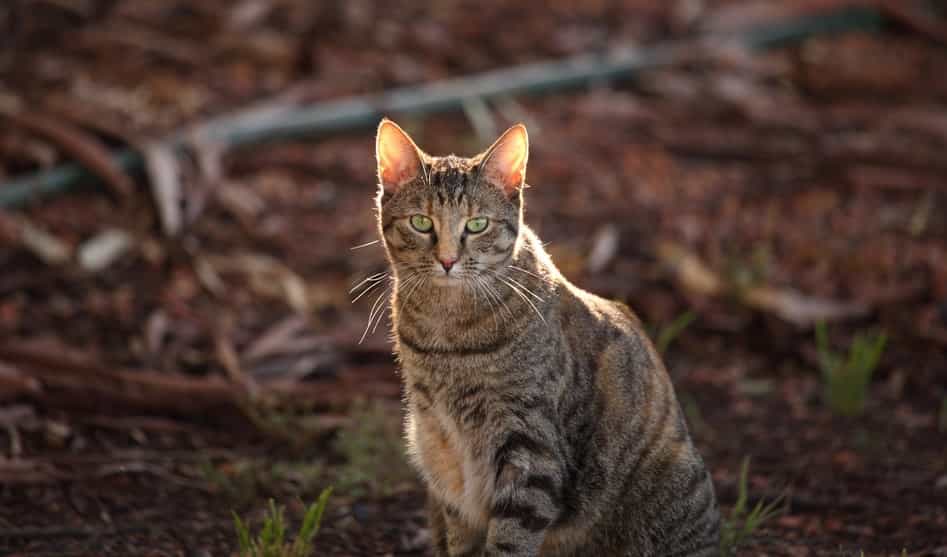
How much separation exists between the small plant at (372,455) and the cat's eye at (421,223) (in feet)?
4.06

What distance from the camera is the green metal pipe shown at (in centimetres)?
673

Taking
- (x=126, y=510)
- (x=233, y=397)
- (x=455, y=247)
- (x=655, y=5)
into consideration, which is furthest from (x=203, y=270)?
(x=655, y=5)

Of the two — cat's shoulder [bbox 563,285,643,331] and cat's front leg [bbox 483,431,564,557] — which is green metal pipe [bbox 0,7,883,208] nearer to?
cat's shoulder [bbox 563,285,643,331]

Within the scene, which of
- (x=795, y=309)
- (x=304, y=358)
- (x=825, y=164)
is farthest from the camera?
(x=825, y=164)

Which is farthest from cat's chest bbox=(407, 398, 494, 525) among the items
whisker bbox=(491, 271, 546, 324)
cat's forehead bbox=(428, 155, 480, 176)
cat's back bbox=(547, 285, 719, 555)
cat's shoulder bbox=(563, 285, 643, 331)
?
cat's forehead bbox=(428, 155, 480, 176)

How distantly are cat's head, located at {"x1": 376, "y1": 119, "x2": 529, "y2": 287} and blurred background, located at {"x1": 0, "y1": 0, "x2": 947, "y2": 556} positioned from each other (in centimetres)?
68

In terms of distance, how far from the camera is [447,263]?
12.5 feet

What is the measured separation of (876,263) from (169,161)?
13.5 ft

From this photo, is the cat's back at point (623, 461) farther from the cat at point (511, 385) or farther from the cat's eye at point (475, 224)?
the cat's eye at point (475, 224)

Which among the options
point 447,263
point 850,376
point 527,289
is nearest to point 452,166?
point 447,263

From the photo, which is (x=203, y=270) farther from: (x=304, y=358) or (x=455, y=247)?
(x=455, y=247)

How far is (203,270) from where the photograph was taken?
629 centimetres

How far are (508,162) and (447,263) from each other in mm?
467

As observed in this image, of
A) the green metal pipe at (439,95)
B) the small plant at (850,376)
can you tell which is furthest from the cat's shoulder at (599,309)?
the green metal pipe at (439,95)
